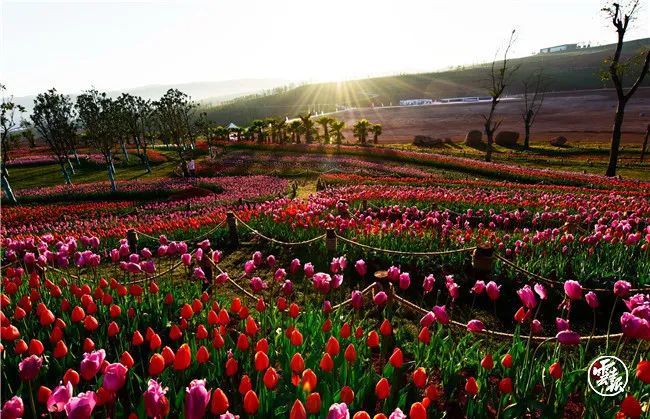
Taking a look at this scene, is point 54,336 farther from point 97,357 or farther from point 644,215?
point 644,215

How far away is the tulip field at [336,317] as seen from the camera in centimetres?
293

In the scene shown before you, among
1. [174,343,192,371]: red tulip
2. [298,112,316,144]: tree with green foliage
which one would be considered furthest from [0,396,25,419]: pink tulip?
[298,112,316,144]: tree with green foliage

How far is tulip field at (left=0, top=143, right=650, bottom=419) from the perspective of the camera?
2932mm

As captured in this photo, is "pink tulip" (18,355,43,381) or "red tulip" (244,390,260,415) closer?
"red tulip" (244,390,260,415)

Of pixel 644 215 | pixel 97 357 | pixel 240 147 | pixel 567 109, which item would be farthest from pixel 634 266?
pixel 567 109

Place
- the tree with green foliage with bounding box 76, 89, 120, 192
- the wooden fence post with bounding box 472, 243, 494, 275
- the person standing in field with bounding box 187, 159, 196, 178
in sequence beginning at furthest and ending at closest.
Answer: the tree with green foliage with bounding box 76, 89, 120, 192 → the person standing in field with bounding box 187, 159, 196, 178 → the wooden fence post with bounding box 472, 243, 494, 275

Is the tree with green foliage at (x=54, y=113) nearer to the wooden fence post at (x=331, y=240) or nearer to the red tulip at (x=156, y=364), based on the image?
the wooden fence post at (x=331, y=240)

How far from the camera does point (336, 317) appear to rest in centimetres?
468

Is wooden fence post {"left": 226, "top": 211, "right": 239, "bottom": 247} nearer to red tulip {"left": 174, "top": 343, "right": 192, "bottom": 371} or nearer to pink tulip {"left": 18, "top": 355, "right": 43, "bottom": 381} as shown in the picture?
red tulip {"left": 174, "top": 343, "right": 192, "bottom": 371}

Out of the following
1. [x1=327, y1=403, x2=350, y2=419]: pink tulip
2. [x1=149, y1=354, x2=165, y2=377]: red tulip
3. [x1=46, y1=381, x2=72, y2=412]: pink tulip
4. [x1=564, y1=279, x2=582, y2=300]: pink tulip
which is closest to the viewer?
[x1=327, y1=403, x2=350, y2=419]: pink tulip

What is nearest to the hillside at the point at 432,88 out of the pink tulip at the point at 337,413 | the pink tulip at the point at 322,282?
the pink tulip at the point at 322,282

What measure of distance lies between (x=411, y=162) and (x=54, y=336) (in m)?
35.7

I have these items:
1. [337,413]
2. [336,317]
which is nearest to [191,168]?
[336,317]

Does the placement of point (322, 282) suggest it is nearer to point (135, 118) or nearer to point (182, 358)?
point (182, 358)
